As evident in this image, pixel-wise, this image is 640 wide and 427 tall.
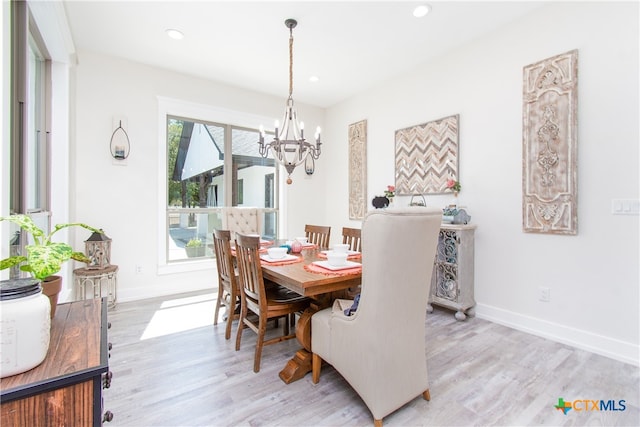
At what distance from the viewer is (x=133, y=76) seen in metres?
3.58

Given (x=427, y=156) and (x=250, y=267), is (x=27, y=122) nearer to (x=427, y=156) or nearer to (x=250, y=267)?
(x=250, y=267)

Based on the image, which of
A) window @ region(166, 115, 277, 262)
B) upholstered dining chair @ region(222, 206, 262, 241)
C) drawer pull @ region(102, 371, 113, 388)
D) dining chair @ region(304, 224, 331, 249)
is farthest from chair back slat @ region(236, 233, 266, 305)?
window @ region(166, 115, 277, 262)

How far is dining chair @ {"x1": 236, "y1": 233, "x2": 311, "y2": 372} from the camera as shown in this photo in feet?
6.47

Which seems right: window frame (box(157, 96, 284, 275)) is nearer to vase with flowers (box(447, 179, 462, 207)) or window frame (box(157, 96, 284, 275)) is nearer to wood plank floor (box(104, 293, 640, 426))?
wood plank floor (box(104, 293, 640, 426))

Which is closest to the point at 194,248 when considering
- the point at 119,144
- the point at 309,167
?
the point at 119,144

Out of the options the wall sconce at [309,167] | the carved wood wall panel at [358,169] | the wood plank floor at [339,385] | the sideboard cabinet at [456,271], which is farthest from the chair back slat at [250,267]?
the wall sconce at [309,167]

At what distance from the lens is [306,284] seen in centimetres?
168

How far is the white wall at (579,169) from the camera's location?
2.22m

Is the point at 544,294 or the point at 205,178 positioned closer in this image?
the point at 544,294

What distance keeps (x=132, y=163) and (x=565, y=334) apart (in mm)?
4658

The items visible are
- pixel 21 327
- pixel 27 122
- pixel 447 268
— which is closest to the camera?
pixel 21 327

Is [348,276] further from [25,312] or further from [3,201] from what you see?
[3,201]

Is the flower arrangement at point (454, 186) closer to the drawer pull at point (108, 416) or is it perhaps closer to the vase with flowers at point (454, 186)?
the vase with flowers at point (454, 186)

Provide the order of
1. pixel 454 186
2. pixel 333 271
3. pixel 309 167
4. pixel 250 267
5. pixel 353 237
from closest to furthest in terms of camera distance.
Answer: pixel 333 271, pixel 250 267, pixel 353 237, pixel 454 186, pixel 309 167
